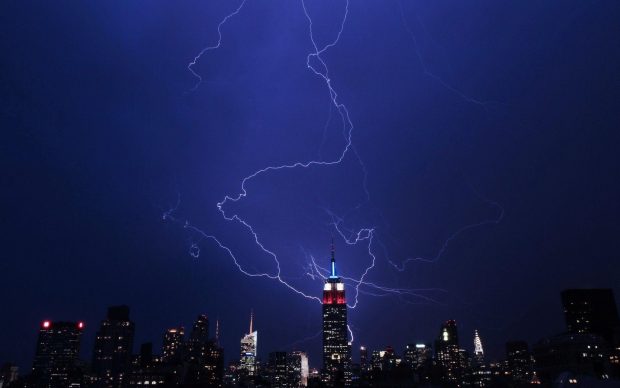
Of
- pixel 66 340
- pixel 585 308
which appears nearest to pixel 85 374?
pixel 66 340

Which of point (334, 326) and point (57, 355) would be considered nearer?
point (57, 355)

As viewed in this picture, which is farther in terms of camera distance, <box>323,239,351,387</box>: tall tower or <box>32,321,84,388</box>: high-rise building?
<box>323,239,351,387</box>: tall tower

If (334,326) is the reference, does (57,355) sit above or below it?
below

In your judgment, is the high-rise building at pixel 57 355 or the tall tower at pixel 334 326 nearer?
the high-rise building at pixel 57 355
